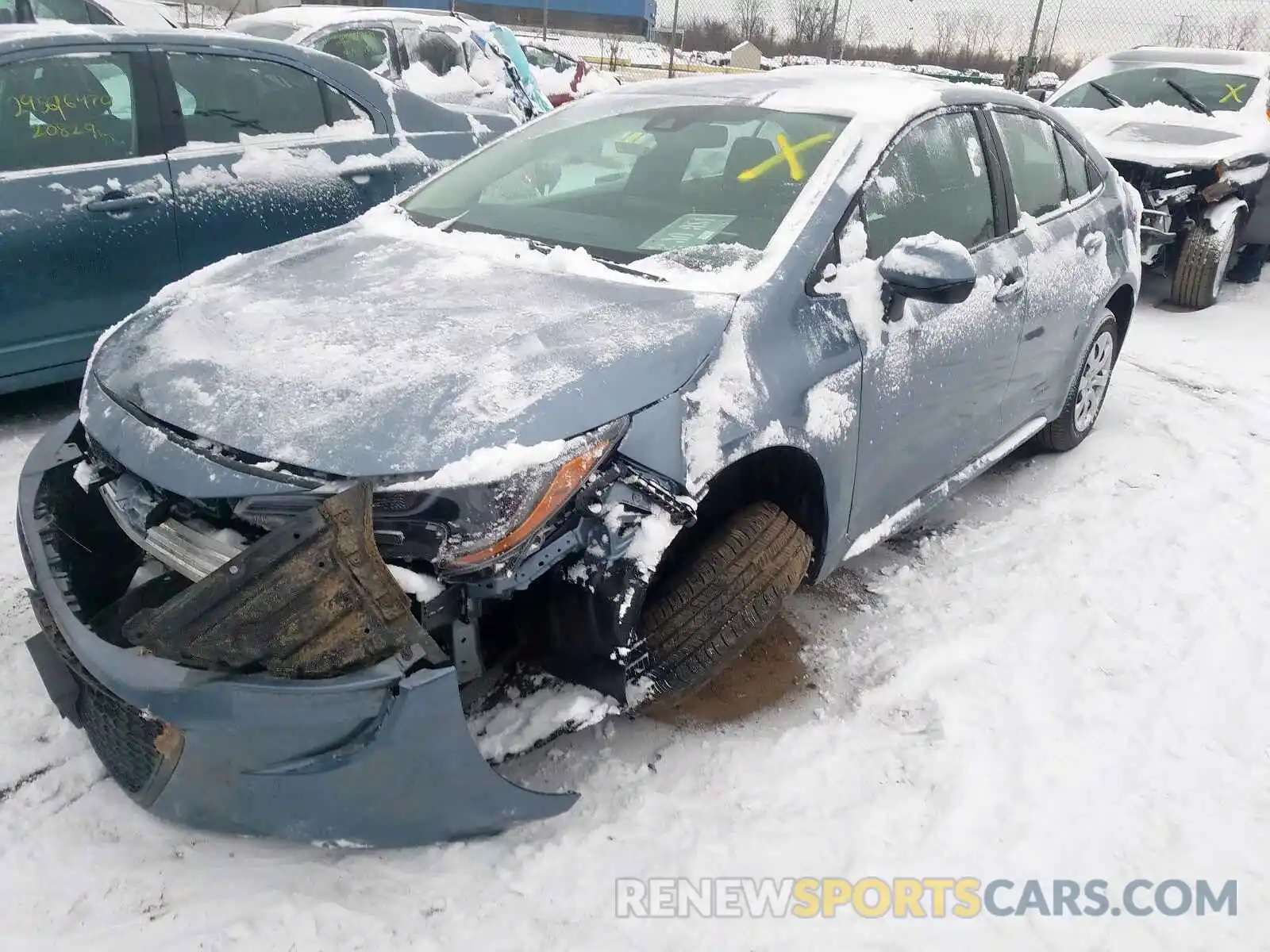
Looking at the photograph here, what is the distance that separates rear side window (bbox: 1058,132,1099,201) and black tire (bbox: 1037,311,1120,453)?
1.72ft

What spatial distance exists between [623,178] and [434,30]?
5.84 m

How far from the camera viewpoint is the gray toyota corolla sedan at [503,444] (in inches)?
69.2

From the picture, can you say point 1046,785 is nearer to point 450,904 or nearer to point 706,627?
point 706,627

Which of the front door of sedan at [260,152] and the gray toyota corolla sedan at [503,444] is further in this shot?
the front door of sedan at [260,152]

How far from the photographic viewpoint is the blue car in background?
368 cm

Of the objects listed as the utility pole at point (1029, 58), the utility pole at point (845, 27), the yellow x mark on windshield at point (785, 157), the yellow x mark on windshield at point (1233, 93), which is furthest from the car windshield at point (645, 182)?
the utility pole at point (845, 27)

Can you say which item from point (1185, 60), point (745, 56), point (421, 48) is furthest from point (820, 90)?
point (745, 56)

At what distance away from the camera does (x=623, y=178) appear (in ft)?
10.0

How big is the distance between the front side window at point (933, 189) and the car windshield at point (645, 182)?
202mm

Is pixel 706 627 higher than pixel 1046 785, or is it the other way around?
pixel 706 627

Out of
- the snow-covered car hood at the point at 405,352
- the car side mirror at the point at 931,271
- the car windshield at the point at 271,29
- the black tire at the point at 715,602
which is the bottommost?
the black tire at the point at 715,602

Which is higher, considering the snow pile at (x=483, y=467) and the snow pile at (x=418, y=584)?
the snow pile at (x=483, y=467)

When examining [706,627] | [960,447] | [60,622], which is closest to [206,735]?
[60,622]

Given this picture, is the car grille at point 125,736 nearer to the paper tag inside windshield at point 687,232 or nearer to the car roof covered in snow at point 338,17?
the paper tag inside windshield at point 687,232
